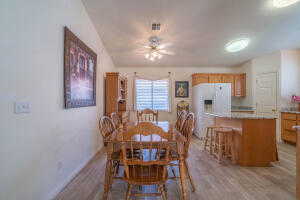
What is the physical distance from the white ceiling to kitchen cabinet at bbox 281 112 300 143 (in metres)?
1.90

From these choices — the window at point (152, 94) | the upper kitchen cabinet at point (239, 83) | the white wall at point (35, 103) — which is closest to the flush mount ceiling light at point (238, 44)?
the upper kitchen cabinet at point (239, 83)

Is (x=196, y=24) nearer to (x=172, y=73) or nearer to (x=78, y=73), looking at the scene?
(x=172, y=73)

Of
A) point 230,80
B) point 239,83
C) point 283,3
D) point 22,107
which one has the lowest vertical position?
point 22,107

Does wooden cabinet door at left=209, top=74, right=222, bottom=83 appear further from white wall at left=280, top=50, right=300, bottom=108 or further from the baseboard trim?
the baseboard trim

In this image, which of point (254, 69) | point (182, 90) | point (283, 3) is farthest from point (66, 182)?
point (254, 69)

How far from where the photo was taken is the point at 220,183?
80.8 inches

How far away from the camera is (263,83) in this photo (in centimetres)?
446

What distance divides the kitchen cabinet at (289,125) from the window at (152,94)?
10.9ft

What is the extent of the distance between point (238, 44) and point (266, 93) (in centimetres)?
190

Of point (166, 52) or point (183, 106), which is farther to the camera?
point (183, 106)

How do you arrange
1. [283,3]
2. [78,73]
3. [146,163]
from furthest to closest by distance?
[283,3], [78,73], [146,163]

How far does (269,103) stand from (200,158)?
3.13m

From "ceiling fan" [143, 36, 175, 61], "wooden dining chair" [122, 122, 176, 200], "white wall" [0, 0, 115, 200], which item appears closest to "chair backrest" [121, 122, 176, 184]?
"wooden dining chair" [122, 122, 176, 200]

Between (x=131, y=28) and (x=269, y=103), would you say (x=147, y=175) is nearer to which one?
(x=131, y=28)
